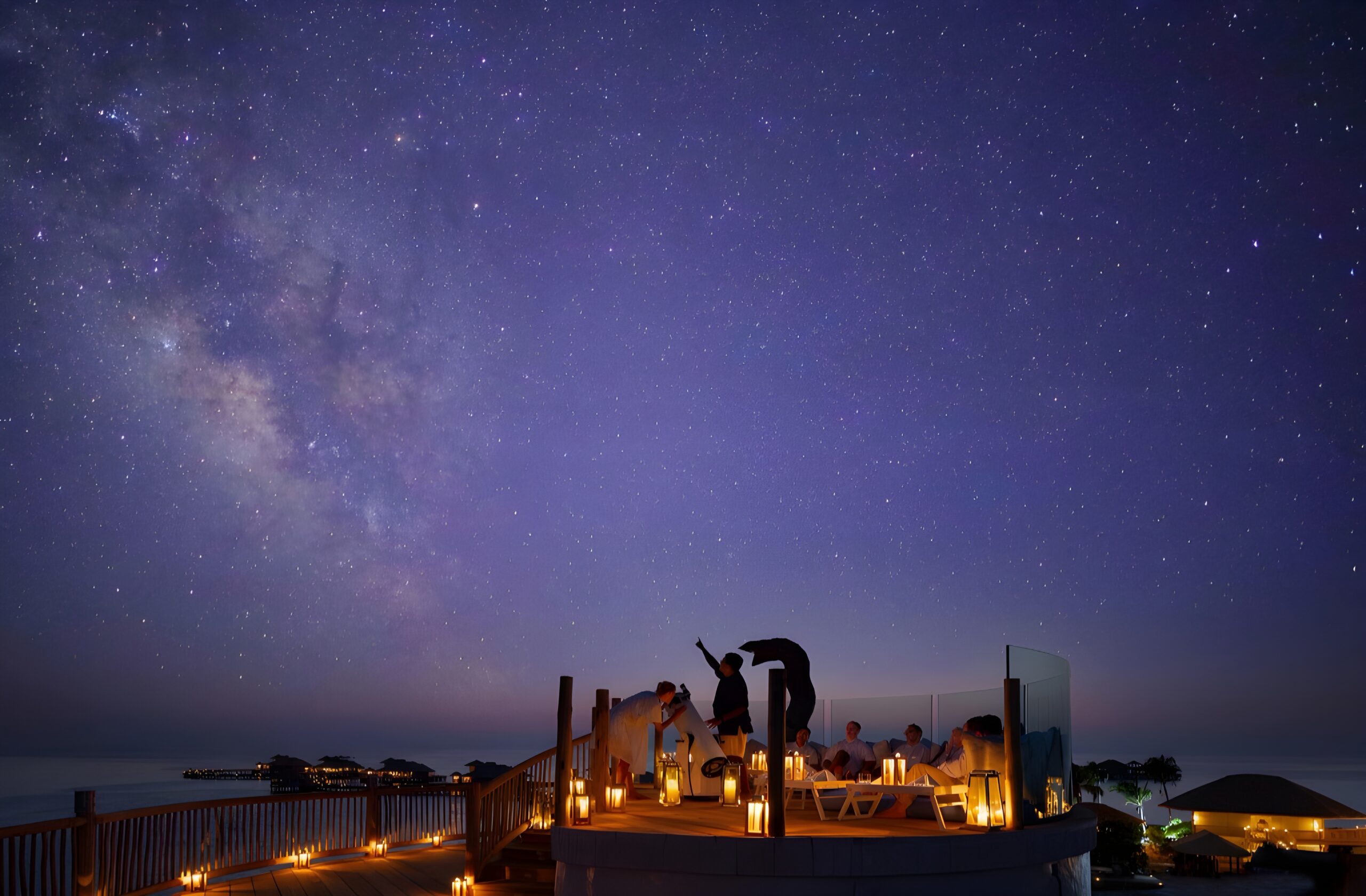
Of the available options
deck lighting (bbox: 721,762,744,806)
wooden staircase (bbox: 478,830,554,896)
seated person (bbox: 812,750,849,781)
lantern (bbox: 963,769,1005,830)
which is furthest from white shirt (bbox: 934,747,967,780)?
wooden staircase (bbox: 478,830,554,896)

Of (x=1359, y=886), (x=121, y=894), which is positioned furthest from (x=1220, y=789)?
(x=121, y=894)

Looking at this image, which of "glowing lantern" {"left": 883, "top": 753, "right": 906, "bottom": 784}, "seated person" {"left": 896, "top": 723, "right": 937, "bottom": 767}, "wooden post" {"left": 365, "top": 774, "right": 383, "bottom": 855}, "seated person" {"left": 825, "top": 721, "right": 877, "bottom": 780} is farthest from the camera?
"wooden post" {"left": 365, "top": 774, "right": 383, "bottom": 855}

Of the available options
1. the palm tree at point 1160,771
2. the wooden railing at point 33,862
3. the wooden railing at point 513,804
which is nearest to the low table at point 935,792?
the wooden railing at point 513,804

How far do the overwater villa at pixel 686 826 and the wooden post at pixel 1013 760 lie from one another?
0.06 feet

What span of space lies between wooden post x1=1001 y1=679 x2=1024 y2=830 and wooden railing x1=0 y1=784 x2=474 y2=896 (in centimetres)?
717

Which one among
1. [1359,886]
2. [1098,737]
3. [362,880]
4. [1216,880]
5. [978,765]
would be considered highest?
[978,765]

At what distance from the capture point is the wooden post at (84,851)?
10602mm

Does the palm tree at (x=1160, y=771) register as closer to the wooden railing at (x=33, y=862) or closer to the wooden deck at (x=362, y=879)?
the wooden deck at (x=362, y=879)

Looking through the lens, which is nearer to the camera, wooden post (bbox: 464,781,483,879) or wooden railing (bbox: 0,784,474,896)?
wooden railing (bbox: 0,784,474,896)

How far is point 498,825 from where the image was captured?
45.5 ft

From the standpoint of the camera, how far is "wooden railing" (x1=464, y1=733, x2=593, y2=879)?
13.3 metres

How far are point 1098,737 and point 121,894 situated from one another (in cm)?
13301

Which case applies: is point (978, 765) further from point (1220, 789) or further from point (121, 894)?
point (1220, 789)

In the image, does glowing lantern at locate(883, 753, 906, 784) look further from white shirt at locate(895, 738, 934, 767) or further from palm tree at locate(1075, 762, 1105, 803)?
palm tree at locate(1075, 762, 1105, 803)
